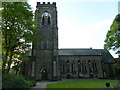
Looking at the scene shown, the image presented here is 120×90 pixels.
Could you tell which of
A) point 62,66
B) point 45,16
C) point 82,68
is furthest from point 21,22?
point 82,68

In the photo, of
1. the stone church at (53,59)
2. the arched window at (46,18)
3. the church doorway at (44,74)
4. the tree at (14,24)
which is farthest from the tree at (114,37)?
the arched window at (46,18)

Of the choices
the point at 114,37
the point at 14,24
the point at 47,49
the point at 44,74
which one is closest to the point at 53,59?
the point at 47,49

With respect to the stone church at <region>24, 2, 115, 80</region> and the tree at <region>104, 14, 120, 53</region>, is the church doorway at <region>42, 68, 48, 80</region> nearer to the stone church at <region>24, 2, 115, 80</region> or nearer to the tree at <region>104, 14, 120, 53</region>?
the stone church at <region>24, 2, 115, 80</region>

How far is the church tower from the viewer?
2785 centimetres

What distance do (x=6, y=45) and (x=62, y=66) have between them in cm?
2616

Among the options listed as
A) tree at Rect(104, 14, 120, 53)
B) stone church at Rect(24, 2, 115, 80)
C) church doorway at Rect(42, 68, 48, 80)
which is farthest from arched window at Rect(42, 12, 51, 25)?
tree at Rect(104, 14, 120, 53)

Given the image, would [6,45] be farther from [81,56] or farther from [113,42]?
[81,56]

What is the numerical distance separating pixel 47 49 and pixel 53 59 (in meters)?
3.33

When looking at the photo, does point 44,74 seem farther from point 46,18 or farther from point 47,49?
point 46,18

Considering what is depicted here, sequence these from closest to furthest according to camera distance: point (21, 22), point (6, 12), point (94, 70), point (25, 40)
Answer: point (6, 12) < point (21, 22) < point (25, 40) < point (94, 70)

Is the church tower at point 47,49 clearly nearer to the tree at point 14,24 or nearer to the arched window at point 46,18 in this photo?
the arched window at point 46,18

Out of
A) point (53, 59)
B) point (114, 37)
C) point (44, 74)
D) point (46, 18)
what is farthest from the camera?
point (46, 18)

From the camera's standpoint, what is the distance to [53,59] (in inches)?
1109

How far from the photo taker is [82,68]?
38.5 meters
